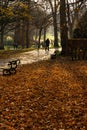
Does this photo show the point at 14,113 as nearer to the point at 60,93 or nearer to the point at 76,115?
the point at 76,115

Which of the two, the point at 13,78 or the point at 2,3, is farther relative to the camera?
the point at 2,3

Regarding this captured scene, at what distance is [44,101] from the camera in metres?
10.0

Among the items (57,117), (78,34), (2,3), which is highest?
(2,3)

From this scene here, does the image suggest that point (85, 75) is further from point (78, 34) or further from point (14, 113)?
point (78, 34)

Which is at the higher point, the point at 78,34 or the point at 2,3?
the point at 2,3

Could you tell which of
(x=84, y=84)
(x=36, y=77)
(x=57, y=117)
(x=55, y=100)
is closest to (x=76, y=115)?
(x=57, y=117)

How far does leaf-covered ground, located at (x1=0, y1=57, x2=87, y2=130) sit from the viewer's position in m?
7.86

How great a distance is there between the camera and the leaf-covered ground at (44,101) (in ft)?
25.8

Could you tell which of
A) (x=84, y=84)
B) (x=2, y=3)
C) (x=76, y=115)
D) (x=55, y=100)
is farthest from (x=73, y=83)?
(x=2, y=3)

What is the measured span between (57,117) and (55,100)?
1.82 metres

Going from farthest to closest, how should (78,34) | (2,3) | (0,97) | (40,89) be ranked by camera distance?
1. (2,3)
2. (78,34)
3. (40,89)
4. (0,97)

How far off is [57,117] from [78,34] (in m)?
18.2

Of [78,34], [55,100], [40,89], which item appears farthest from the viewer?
[78,34]

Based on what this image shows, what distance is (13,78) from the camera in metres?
14.7
